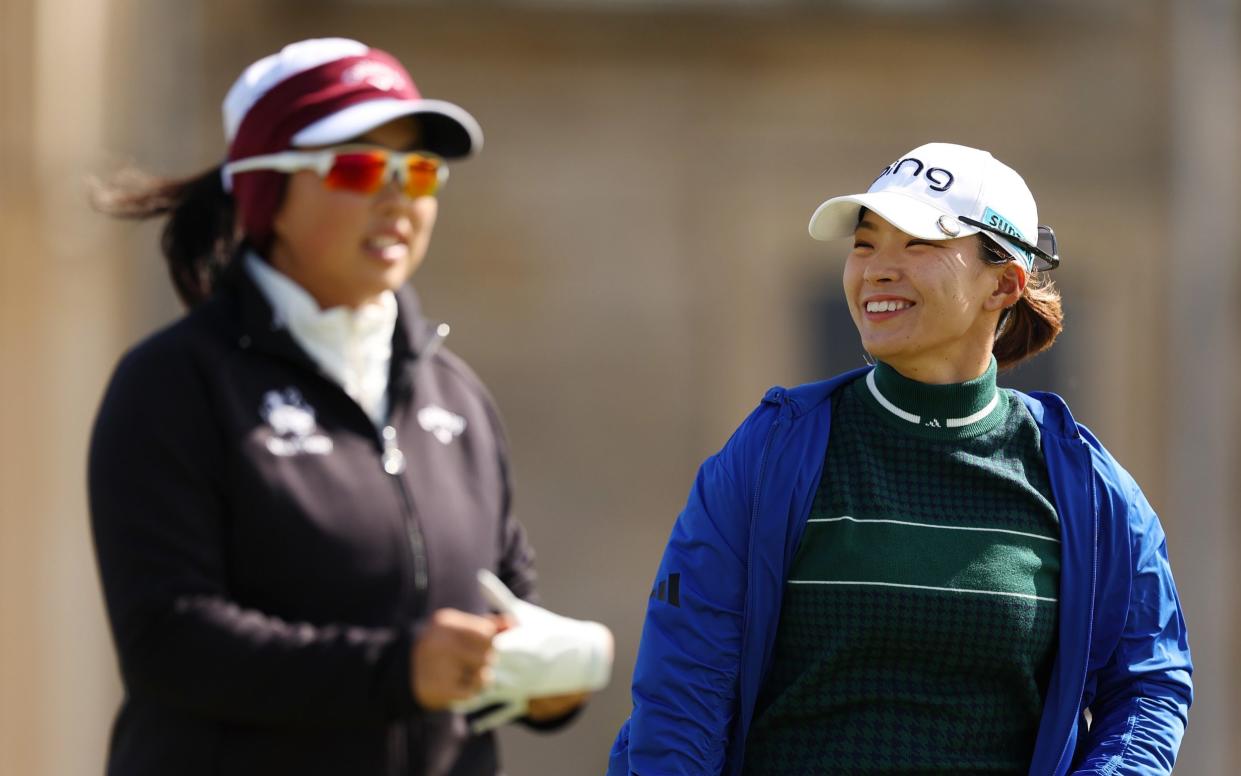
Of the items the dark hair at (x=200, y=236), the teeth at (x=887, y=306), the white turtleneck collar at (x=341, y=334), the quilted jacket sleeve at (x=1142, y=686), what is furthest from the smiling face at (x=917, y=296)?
the dark hair at (x=200, y=236)

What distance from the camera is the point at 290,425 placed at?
309 centimetres

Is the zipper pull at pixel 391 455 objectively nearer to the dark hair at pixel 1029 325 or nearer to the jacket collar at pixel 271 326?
the jacket collar at pixel 271 326

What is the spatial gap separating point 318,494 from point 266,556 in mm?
123

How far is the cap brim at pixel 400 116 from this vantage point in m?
3.21

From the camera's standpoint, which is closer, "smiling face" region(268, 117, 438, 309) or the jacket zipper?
the jacket zipper

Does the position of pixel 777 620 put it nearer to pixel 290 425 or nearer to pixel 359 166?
pixel 290 425

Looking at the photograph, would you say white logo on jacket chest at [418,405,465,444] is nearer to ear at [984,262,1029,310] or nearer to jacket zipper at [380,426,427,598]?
jacket zipper at [380,426,427,598]

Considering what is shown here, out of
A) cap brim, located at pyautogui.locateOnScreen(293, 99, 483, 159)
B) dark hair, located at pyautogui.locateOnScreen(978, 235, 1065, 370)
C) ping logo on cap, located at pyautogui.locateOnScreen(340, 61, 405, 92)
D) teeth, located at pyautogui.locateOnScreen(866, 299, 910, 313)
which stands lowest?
dark hair, located at pyautogui.locateOnScreen(978, 235, 1065, 370)

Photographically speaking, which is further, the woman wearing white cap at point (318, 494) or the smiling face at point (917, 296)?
the smiling face at point (917, 296)

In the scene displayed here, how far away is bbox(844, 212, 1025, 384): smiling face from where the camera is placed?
3186 millimetres

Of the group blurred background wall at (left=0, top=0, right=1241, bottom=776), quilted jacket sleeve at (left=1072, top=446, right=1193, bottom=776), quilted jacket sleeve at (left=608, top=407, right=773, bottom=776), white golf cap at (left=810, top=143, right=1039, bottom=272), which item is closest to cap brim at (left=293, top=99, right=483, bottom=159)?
white golf cap at (left=810, top=143, right=1039, bottom=272)

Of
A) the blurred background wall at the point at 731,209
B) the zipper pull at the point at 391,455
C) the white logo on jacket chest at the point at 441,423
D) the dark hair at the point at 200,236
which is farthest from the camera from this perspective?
the blurred background wall at the point at 731,209

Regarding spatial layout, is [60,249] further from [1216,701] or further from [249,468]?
[1216,701]

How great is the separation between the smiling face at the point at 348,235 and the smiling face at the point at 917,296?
2.39 feet
